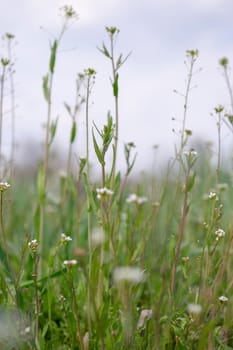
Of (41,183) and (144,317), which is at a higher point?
(41,183)

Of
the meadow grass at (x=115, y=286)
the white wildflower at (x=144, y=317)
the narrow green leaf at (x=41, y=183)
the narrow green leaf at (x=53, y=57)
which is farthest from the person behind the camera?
the narrow green leaf at (x=41, y=183)

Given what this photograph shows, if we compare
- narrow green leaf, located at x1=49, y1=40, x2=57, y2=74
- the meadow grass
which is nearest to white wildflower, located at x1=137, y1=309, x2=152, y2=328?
the meadow grass

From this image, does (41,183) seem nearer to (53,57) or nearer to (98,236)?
(53,57)

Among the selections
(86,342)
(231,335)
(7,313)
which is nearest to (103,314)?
(86,342)

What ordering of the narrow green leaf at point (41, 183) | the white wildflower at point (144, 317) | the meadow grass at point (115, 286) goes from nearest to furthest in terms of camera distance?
the meadow grass at point (115, 286) < the white wildflower at point (144, 317) < the narrow green leaf at point (41, 183)

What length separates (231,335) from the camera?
1663 mm

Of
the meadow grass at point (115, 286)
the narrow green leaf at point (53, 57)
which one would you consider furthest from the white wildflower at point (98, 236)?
the narrow green leaf at point (53, 57)

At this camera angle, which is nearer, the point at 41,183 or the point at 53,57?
the point at 53,57

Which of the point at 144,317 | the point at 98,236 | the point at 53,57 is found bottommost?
the point at 144,317

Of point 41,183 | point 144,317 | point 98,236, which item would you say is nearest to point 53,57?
point 41,183

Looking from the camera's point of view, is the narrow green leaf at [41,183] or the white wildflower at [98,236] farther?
the narrow green leaf at [41,183]

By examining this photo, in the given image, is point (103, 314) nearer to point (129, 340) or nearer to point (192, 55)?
point (129, 340)

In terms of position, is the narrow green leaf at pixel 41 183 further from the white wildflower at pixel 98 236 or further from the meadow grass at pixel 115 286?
the white wildflower at pixel 98 236

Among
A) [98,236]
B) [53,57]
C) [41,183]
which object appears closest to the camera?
[98,236]
